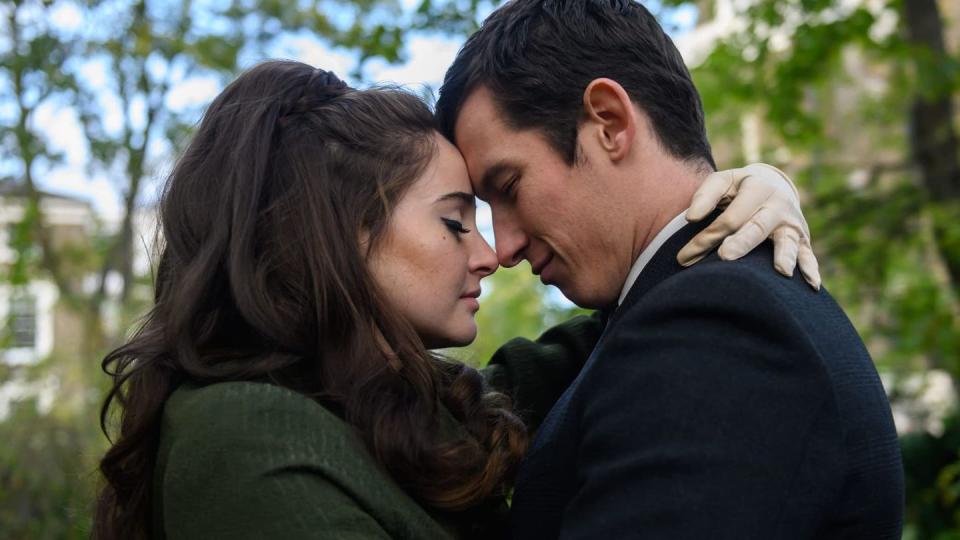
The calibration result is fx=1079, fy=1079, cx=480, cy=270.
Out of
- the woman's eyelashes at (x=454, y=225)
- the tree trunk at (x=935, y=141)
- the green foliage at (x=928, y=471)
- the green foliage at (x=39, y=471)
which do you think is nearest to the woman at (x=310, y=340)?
the woman's eyelashes at (x=454, y=225)

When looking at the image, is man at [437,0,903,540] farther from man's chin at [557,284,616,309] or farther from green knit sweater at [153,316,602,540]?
green knit sweater at [153,316,602,540]

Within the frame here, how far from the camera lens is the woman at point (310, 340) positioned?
1803 mm

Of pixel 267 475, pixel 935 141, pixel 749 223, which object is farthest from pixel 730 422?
pixel 935 141

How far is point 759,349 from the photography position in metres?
1.63

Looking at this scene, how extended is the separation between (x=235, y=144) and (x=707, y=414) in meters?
1.14

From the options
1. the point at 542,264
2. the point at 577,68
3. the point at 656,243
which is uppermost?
the point at 577,68

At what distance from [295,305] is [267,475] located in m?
0.41

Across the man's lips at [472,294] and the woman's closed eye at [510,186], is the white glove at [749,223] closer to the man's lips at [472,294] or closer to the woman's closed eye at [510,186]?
the woman's closed eye at [510,186]

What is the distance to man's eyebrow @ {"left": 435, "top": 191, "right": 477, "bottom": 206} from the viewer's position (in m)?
2.31

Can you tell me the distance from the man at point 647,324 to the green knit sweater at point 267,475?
0.30m

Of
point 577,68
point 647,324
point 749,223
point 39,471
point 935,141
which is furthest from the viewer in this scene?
point 39,471

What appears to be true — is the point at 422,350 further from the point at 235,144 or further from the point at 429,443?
the point at 235,144

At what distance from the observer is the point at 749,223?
191cm

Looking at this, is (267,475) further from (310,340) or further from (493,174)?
(493,174)
